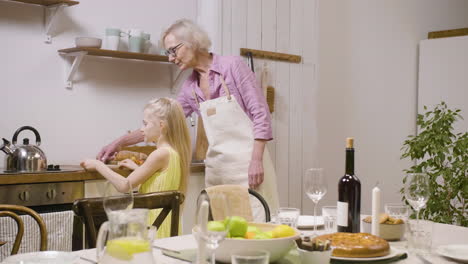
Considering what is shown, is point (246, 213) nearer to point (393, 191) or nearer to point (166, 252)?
point (166, 252)

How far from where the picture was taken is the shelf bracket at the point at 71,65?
340cm

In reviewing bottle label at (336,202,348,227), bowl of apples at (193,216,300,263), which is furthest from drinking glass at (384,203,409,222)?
bowl of apples at (193,216,300,263)

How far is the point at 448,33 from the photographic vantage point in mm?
5395

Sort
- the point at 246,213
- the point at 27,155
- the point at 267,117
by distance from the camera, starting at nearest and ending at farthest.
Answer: the point at 246,213
the point at 27,155
the point at 267,117

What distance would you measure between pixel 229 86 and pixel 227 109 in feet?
0.39

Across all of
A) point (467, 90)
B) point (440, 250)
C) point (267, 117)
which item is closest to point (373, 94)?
point (467, 90)

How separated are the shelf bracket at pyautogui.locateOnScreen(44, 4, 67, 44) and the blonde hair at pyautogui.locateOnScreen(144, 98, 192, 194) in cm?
93

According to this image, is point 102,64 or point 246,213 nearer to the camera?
point 246,213

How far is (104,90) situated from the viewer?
12.1 feet

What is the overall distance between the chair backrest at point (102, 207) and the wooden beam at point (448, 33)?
391 centimetres

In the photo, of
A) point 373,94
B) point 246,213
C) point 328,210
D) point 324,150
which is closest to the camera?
point 328,210

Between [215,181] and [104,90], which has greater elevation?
[104,90]

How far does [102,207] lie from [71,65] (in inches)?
69.6

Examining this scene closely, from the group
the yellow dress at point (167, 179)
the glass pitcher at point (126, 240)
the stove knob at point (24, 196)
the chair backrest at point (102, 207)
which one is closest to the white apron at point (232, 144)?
the yellow dress at point (167, 179)
